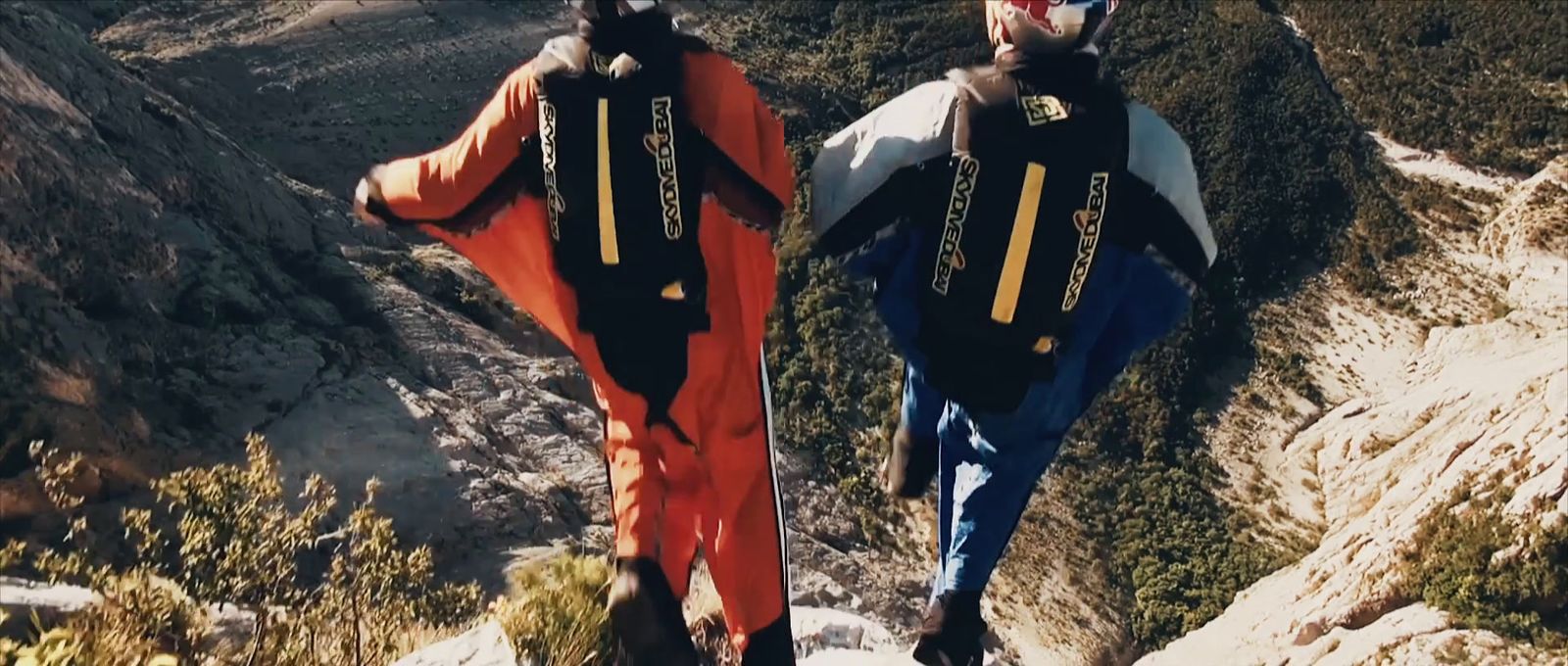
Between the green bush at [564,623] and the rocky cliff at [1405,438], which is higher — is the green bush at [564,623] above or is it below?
above

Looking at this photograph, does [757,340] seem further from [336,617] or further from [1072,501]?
[1072,501]

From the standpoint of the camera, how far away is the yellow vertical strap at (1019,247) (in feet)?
8.71

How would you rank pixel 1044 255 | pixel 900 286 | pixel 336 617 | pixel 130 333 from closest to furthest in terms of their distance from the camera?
1. pixel 1044 255
2. pixel 900 286
3. pixel 336 617
4. pixel 130 333

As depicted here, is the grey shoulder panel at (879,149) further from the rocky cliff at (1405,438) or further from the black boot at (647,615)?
the rocky cliff at (1405,438)

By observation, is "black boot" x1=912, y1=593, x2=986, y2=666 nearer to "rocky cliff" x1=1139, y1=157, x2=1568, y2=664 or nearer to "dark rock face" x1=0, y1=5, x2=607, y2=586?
"rocky cliff" x1=1139, y1=157, x2=1568, y2=664

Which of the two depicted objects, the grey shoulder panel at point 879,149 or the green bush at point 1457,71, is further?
the green bush at point 1457,71

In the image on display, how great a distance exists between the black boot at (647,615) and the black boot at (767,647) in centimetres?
20

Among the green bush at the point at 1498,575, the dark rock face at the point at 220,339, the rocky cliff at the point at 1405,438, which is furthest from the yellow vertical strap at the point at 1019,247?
the dark rock face at the point at 220,339

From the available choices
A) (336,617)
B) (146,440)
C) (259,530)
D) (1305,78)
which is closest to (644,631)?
(259,530)

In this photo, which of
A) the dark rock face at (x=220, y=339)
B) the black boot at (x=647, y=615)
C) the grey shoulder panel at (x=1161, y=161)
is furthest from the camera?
the dark rock face at (x=220, y=339)

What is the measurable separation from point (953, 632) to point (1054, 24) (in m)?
1.96

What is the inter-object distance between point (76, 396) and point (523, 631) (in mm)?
6917

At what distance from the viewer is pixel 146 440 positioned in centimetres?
877

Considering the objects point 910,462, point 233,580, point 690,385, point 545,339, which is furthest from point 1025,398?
point 545,339
